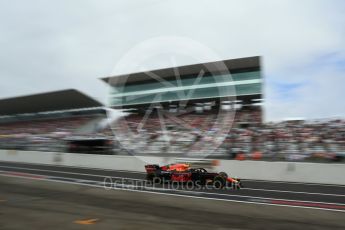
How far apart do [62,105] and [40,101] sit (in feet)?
8.52

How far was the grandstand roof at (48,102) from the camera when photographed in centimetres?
3585

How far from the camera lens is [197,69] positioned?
36.3m

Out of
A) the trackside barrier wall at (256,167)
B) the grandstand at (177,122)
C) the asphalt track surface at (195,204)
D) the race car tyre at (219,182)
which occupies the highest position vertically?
the grandstand at (177,122)

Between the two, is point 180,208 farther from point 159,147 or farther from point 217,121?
point 217,121

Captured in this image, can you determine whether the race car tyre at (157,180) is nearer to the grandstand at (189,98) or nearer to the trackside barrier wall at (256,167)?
the trackside barrier wall at (256,167)

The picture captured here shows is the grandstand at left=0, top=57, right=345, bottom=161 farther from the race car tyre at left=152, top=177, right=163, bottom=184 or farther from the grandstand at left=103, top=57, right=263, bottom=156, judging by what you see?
the race car tyre at left=152, top=177, right=163, bottom=184

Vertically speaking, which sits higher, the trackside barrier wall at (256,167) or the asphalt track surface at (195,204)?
the trackside barrier wall at (256,167)

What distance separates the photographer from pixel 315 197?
35.5 ft

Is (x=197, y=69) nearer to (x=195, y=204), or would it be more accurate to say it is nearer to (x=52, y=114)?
(x=52, y=114)

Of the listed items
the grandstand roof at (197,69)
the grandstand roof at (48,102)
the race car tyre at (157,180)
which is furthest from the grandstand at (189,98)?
the race car tyre at (157,180)

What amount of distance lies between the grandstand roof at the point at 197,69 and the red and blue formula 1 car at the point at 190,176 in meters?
20.0

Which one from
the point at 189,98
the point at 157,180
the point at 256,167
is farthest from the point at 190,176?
the point at 189,98

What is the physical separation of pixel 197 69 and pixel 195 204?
92.4 ft

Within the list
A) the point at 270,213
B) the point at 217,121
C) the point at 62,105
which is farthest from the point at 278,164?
the point at 62,105
